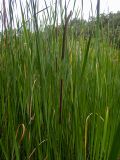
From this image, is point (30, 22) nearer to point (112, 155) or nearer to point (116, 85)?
point (116, 85)

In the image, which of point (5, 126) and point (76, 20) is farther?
point (76, 20)

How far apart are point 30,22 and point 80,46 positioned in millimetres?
606

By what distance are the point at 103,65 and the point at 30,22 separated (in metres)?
0.43

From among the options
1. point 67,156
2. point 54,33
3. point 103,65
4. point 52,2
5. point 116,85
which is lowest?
point 67,156

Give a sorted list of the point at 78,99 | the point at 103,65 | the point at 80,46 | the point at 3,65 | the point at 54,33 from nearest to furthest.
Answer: the point at 78,99 < the point at 54,33 < the point at 3,65 < the point at 103,65 < the point at 80,46

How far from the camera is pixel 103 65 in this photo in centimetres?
145

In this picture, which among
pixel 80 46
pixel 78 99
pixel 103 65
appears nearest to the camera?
pixel 78 99

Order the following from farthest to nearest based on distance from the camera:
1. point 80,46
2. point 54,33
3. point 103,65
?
point 80,46 < point 103,65 < point 54,33

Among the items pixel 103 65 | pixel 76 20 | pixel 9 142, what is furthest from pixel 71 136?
pixel 76 20

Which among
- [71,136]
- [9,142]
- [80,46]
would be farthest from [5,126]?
[80,46]

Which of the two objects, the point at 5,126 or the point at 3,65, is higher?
the point at 3,65

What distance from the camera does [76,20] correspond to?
1.50 meters

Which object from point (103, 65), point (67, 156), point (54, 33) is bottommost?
point (67, 156)

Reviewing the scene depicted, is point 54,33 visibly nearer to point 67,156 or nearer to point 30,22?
point 30,22
